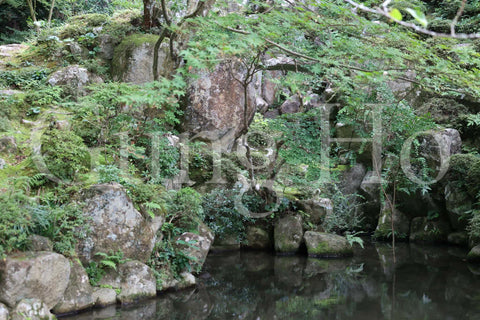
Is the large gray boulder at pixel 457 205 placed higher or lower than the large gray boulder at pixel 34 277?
lower

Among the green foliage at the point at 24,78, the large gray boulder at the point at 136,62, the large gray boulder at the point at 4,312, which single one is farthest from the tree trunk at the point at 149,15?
the large gray boulder at the point at 4,312

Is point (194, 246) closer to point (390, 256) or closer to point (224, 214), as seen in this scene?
point (224, 214)

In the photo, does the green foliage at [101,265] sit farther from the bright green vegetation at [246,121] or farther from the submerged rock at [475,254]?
the submerged rock at [475,254]

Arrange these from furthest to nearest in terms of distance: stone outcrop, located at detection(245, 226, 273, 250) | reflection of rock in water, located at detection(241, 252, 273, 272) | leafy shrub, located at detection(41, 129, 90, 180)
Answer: stone outcrop, located at detection(245, 226, 273, 250)
reflection of rock in water, located at detection(241, 252, 273, 272)
leafy shrub, located at detection(41, 129, 90, 180)

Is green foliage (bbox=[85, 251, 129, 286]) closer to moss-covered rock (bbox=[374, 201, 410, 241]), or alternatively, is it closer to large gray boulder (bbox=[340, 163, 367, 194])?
moss-covered rock (bbox=[374, 201, 410, 241])

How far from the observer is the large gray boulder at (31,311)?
3.68 metres

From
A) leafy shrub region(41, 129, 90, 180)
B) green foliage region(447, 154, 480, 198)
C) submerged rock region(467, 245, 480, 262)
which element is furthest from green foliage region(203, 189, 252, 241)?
green foliage region(447, 154, 480, 198)

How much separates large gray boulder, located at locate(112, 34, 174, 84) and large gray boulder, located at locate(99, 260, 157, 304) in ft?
15.7

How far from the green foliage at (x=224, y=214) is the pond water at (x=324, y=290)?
0.52 m

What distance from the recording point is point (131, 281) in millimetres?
4840

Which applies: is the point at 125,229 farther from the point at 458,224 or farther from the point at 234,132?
the point at 458,224

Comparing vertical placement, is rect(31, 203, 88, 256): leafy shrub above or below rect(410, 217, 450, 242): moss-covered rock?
above

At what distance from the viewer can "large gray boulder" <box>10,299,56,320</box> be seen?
12.1ft

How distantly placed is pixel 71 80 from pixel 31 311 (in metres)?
5.02
